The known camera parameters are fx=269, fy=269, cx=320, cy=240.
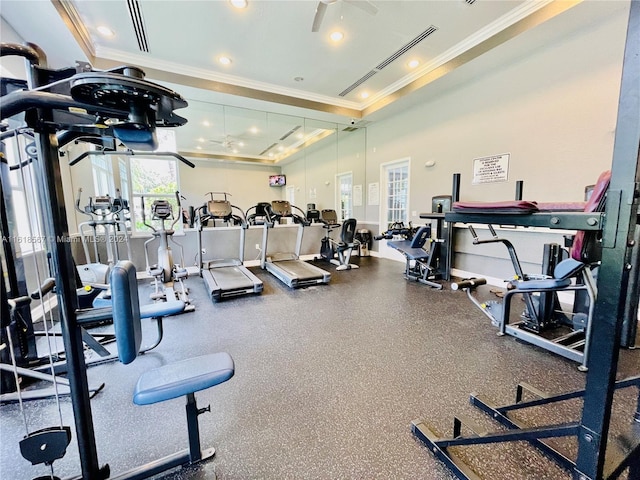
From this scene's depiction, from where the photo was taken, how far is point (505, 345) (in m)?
2.61

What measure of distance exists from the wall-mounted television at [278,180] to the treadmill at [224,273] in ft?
8.59

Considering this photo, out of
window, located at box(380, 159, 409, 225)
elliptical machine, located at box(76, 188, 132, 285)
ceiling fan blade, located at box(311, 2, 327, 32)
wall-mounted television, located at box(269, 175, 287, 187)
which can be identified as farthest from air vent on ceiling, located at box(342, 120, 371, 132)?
elliptical machine, located at box(76, 188, 132, 285)

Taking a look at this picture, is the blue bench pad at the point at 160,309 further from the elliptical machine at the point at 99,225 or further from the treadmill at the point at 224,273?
the treadmill at the point at 224,273

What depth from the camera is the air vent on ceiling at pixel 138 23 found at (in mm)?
3401

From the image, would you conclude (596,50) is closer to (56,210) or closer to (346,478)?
(346,478)

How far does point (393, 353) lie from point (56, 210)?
252cm

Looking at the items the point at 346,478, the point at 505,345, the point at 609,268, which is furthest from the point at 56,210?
the point at 505,345

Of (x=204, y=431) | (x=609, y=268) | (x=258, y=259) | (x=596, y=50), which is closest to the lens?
(x=609, y=268)

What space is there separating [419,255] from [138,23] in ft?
17.8

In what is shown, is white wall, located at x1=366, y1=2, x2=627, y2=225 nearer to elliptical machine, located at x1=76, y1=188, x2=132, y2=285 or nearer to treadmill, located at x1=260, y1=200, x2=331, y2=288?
treadmill, located at x1=260, y1=200, x2=331, y2=288

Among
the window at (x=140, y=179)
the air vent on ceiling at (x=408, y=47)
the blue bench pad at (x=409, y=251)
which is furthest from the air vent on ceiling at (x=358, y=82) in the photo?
the window at (x=140, y=179)

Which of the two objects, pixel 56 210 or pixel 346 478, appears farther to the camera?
pixel 346 478

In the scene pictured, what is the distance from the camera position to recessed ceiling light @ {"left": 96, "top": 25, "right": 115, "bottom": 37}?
12.5 feet

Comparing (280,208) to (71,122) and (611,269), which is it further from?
(611,269)
